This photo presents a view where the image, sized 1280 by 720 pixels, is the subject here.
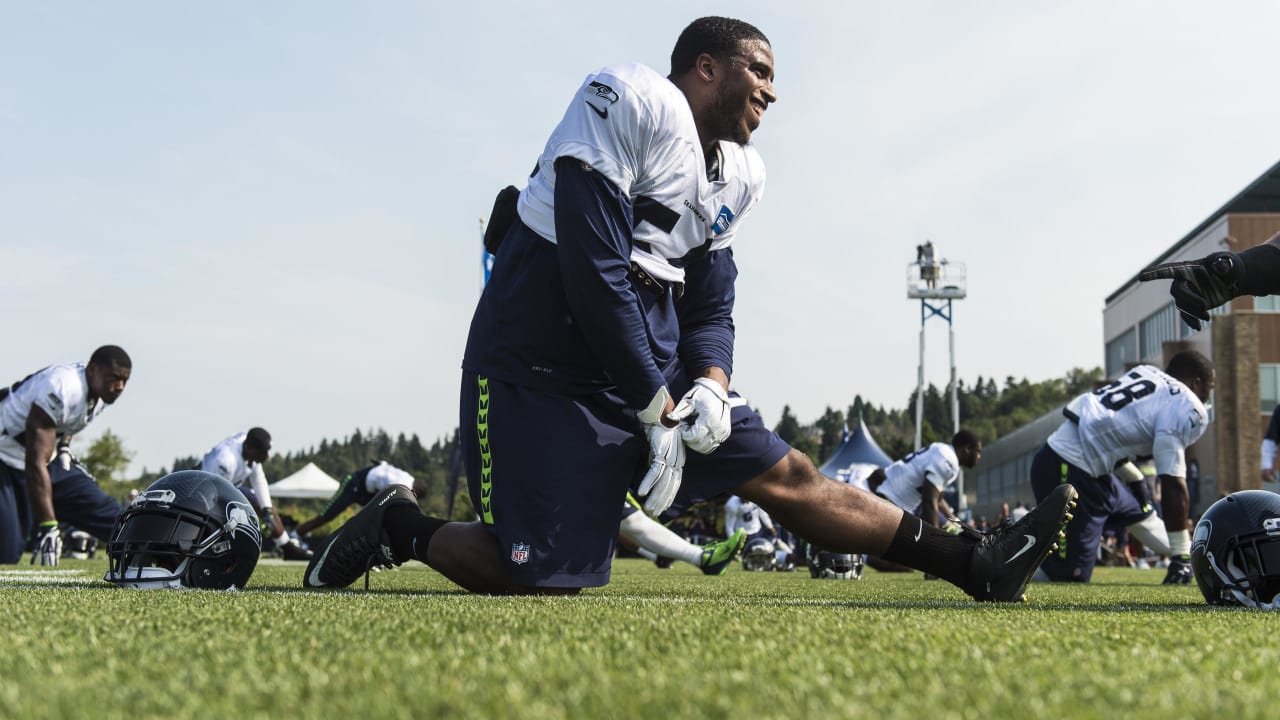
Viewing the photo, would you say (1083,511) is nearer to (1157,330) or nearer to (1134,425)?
(1134,425)

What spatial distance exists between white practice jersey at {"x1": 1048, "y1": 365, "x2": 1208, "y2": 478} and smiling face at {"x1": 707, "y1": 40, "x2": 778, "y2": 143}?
5.76 meters

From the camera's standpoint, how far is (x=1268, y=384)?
129 ft

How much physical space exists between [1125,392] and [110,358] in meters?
7.70

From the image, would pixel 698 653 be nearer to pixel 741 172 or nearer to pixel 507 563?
pixel 507 563

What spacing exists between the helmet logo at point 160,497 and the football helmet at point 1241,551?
3853 millimetres

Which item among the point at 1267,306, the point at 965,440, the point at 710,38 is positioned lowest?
the point at 965,440

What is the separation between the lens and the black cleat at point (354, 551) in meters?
4.04

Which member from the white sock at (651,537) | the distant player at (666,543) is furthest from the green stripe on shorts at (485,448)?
the white sock at (651,537)

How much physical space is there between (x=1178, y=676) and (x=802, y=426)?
416 feet

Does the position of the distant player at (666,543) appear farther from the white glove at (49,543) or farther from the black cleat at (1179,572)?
the white glove at (49,543)

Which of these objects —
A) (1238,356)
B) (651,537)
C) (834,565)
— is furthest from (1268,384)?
(651,537)

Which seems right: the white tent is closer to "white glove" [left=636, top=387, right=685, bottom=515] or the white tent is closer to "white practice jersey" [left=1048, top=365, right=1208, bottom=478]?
"white practice jersey" [left=1048, top=365, right=1208, bottom=478]

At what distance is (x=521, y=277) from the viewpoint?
3709mm

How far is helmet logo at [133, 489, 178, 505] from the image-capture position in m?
4.15
